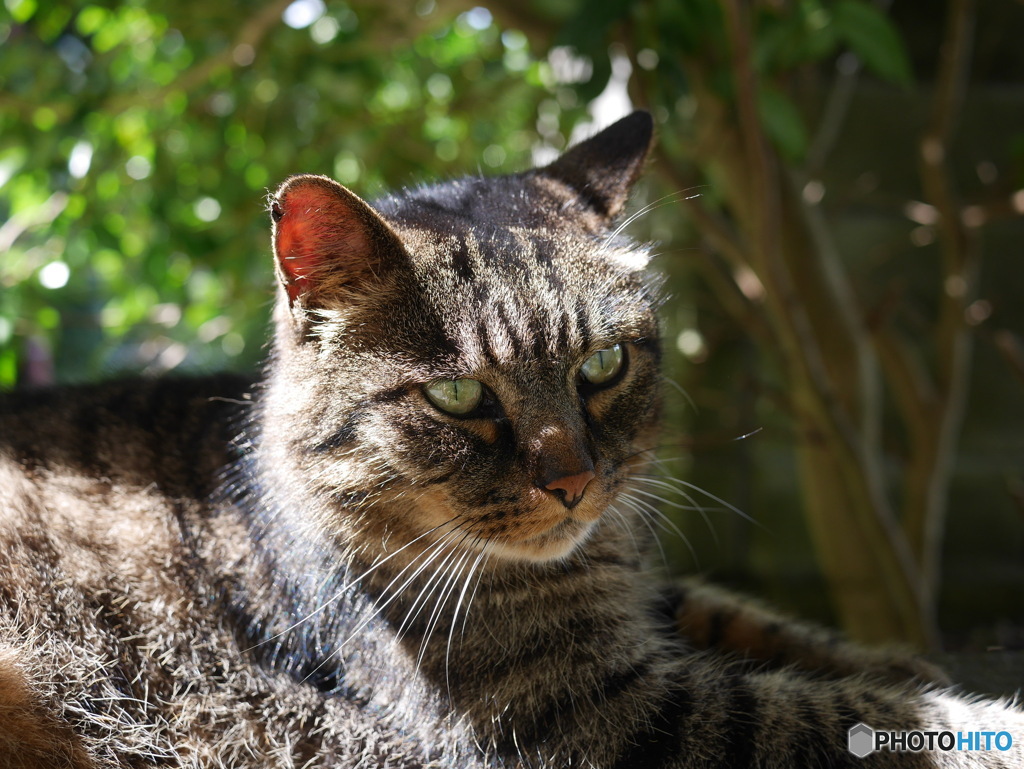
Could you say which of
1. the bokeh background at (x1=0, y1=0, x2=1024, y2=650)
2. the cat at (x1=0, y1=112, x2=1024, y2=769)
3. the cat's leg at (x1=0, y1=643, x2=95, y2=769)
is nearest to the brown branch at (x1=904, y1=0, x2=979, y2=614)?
the bokeh background at (x1=0, y1=0, x2=1024, y2=650)

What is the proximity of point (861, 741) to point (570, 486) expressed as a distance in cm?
61

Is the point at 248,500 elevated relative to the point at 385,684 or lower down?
elevated

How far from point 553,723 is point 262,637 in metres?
0.57

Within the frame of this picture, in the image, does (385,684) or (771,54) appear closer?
(385,684)

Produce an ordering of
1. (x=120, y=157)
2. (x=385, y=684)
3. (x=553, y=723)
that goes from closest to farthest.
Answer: (x=553, y=723) → (x=385, y=684) → (x=120, y=157)

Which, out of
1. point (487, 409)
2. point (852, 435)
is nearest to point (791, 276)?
point (852, 435)

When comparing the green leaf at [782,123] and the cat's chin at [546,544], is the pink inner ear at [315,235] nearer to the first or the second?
the cat's chin at [546,544]

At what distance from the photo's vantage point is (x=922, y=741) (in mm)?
1378

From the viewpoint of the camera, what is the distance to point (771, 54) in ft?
7.38

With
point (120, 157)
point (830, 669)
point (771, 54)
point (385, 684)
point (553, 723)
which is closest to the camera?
point (553, 723)

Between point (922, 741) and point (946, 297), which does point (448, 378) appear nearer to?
point (922, 741)

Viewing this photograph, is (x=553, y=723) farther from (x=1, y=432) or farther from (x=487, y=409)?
(x=1, y=432)

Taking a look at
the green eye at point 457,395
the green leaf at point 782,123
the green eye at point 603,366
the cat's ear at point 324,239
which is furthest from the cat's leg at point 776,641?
the green leaf at point 782,123

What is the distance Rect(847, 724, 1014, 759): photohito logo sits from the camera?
1361mm
